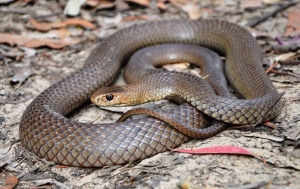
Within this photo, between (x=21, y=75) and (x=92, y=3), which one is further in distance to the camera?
(x=92, y=3)

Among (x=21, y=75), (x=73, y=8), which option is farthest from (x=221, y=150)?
(x=73, y=8)

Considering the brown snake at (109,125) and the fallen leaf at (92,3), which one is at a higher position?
the fallen leaf at (92,3)

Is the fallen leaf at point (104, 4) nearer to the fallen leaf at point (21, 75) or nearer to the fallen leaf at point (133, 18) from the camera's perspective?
the fallen leaf at point (133, 18)

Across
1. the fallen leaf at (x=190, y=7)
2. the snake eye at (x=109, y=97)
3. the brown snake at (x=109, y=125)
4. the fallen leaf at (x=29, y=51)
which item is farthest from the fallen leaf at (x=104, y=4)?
the snake eye at (x=109, y=97)

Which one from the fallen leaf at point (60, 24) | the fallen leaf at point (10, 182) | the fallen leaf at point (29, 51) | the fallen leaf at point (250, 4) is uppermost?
the fallen leaf at point (250, 4)

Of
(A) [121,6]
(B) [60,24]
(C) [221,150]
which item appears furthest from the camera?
(A) [121,6]

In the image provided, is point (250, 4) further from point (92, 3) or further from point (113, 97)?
point (113, 97)
